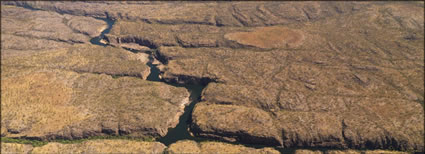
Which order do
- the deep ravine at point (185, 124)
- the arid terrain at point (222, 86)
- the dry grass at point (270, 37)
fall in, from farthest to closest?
1. the dry grass at point (270, 37)
2. the deep ravine at point (185, 124)
3. the arid terrain at point (222, 86)

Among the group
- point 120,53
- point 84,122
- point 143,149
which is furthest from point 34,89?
point 143,149

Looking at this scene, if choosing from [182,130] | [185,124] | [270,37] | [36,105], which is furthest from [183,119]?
[270,37]

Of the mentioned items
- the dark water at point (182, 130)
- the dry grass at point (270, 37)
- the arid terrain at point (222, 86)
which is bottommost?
the dark water at point (182, 130)

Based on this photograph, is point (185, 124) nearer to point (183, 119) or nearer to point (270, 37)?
point (183, 119)

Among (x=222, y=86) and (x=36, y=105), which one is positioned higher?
(x=222, y=86)

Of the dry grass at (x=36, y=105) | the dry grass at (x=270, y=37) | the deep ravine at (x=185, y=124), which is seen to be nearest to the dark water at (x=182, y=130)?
the deep ravine at (x=185, y=124)

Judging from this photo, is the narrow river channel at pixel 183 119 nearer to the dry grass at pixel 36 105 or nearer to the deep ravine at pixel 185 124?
the deep ravine at pixel 185 124

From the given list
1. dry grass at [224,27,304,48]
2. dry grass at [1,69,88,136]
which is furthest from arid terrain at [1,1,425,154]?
dry grass at [224,27,304,48]

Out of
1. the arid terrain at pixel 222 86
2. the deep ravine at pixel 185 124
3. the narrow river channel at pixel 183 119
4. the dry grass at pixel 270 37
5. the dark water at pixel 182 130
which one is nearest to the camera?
the arid terrain at pixel 222 86

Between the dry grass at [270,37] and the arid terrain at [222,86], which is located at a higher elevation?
the dry grass at [270,37]

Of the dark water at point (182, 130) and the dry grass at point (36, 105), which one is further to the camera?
the dark water at point (182, 130)

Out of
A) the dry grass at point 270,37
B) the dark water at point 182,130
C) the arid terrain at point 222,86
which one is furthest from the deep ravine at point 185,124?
the dry grass at point 270,37
